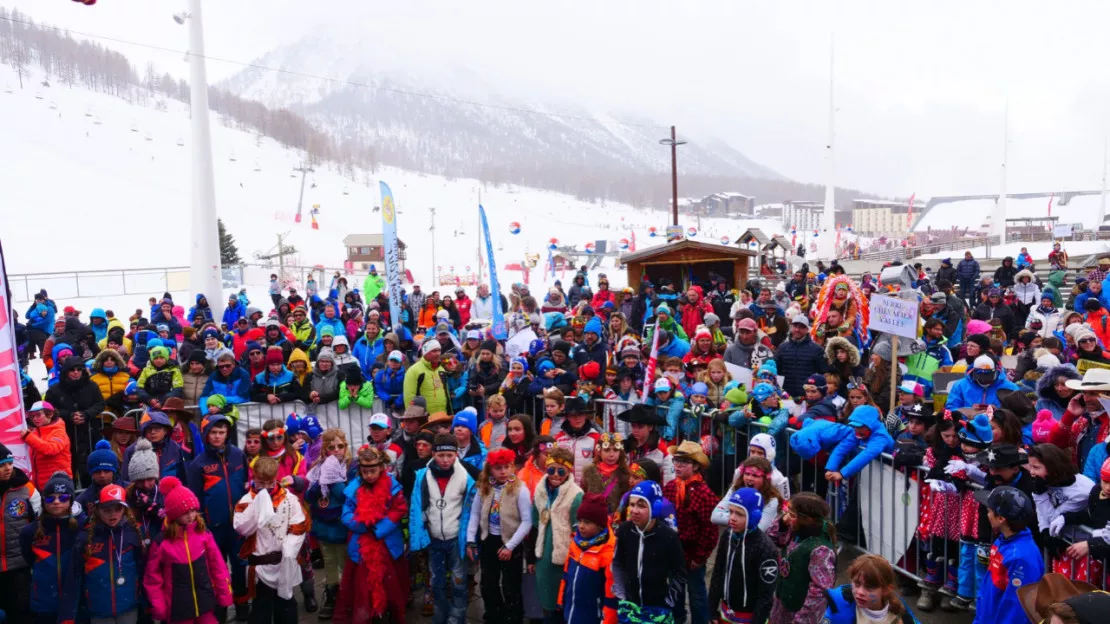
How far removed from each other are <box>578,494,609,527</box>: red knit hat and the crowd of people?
0.05 feet

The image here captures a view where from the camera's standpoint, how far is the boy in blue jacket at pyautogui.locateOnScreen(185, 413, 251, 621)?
6523 mm

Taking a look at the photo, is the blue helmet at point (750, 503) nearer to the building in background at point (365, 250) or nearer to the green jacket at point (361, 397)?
the green jacket at point (361, 397)

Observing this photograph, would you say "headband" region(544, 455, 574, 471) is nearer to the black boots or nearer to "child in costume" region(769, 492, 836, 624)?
"child in costume" region(769, 492, 836, 624)

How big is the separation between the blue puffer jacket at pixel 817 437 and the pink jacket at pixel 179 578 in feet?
14.9

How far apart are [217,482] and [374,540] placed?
1.44m

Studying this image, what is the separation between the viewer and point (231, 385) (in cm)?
878

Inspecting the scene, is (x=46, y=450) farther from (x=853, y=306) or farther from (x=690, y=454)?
(x=853, y=306)

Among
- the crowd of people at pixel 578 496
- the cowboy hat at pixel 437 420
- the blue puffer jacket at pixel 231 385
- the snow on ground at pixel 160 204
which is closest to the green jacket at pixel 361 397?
the crowd of people at pixel 578 496

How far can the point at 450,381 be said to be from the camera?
9.05 meters

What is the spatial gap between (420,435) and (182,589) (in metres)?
2.00

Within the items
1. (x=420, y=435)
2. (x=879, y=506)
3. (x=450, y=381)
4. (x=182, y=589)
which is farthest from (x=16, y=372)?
(x=879, y=506)

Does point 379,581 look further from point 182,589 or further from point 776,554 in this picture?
point 776,554

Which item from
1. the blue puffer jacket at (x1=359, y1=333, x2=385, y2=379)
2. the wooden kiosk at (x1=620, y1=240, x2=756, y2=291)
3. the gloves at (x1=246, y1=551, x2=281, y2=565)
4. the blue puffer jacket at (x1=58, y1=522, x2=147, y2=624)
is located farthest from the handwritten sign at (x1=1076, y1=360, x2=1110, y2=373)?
the wooden kiosk at (x1=620, y1=240, x2=756, y2=291)

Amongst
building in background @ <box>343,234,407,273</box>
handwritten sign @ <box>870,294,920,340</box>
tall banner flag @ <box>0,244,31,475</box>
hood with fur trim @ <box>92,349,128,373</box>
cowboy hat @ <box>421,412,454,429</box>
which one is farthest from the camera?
building in background @ <box>343,234,407,273</box>
